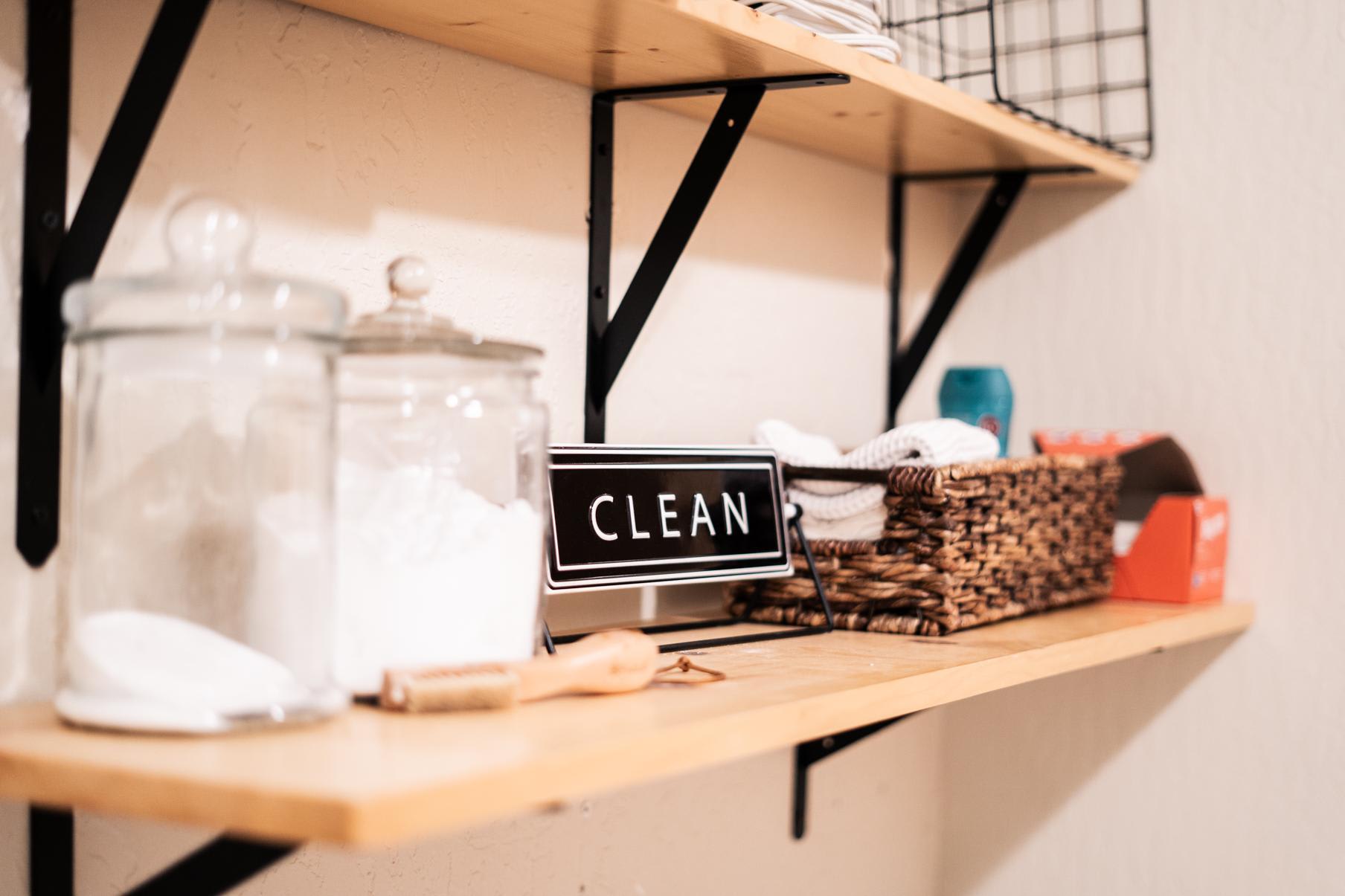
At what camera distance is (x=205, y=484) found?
2.56 ft

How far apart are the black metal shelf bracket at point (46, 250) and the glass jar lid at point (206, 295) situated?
14 centimetres

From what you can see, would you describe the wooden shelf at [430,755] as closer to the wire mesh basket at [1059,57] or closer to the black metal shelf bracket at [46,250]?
the black metal shelf bracket at [46,250]

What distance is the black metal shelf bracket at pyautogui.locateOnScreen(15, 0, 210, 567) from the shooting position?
87 centimetres

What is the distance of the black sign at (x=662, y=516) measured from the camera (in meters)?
1.08

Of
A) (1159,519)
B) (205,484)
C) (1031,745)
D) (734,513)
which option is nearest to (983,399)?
(1159,519)

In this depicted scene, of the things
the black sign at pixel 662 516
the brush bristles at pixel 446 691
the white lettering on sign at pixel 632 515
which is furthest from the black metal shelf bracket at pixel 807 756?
the brush bristles at pixel 446 691

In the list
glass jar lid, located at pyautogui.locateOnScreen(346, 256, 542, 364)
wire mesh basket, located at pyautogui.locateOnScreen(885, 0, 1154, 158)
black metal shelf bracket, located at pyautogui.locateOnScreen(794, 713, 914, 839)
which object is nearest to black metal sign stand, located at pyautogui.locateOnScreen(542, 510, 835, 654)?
black metal shelf bracket, located at pyautogui.locateOnScreen(794, 713, 914, 839)

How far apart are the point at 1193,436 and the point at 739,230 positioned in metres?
0.67

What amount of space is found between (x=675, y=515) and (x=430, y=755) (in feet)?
1.77

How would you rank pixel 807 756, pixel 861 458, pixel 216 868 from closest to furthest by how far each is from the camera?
1. pixel 216 868
2. pixel 861 458
3. pixel 807 756

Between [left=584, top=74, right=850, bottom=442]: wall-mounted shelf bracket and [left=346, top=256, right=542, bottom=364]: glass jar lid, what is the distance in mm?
372

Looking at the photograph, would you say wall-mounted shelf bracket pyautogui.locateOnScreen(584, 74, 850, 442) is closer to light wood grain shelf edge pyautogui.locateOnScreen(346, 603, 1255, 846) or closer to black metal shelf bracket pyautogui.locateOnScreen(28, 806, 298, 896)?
light wood grain shelf edge pyautogui.locateOnScreen(346, 603, 1255, 846)

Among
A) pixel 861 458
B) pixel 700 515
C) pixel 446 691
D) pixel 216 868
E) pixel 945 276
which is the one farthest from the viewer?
pixel 945 276

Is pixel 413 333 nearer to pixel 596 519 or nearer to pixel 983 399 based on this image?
pixel 596 519
